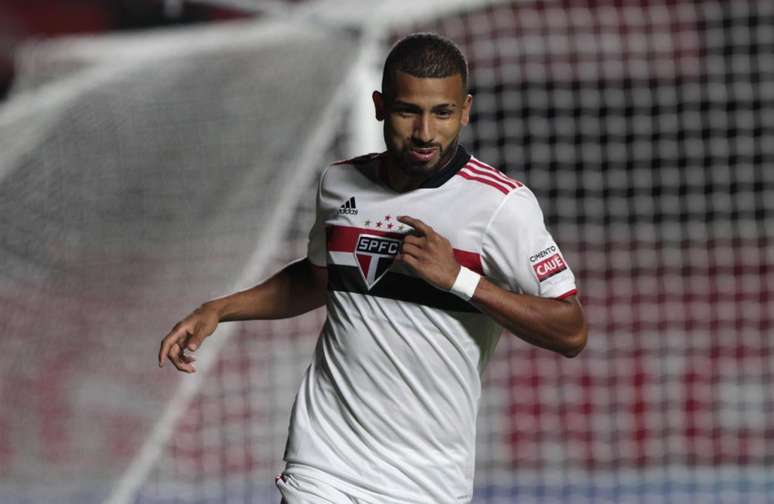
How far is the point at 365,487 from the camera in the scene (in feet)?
8.95

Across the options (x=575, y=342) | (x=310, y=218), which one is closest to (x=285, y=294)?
(x=575, y=342)

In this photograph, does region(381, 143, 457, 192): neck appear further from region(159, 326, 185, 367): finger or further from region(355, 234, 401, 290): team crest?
region(159, 326, 185, 367): finger

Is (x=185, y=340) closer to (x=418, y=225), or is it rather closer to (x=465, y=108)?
(x=418, y=225)

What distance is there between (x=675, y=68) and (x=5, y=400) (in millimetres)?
5372

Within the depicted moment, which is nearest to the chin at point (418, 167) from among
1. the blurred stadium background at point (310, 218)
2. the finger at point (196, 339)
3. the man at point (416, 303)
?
the man at point (416, 303)

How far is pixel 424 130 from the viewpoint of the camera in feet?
8.32

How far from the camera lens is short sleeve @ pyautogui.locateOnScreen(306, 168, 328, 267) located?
297cm

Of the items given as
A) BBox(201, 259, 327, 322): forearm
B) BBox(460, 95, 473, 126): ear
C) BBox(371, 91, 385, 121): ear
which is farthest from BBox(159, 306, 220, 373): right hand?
BBox(460, 95, 473, 126): ear

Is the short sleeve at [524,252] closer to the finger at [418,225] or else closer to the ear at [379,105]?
the finger at [418,225]

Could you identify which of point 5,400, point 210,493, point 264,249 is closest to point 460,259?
point 264,249

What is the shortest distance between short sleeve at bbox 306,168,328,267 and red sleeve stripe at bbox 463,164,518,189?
0.41 metres

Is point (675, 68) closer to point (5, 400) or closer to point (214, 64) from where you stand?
point (214, 64)

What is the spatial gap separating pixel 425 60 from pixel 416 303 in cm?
53

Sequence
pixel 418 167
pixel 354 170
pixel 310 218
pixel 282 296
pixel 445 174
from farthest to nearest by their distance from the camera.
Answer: pixel 310 218 → pixel 282 296 → pixel 354 170 → pixel 445 174 → pixel 418 167
